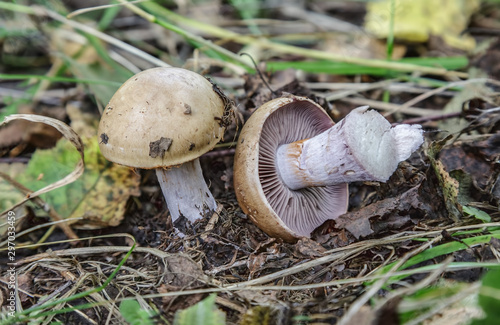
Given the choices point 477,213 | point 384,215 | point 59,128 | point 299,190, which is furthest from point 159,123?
point 477,213

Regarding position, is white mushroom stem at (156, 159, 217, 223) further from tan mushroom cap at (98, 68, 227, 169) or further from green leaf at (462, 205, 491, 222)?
green leaf at (462, 205, 491, 222)

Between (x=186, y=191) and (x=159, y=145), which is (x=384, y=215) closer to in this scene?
(x=186, y=191)

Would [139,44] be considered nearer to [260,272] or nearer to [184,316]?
[260,272]

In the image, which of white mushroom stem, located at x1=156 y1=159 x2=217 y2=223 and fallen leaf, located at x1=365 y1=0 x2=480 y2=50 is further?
fallen leaf, located at x1=365 y1=0 x2=480 y2=50

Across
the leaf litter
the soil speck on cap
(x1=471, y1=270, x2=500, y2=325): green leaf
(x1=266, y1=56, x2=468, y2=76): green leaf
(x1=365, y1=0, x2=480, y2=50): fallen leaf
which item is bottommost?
the leaf litter

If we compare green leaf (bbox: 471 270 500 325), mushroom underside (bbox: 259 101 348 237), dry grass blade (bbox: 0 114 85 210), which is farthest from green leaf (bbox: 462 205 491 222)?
dry grass blade (bbox: 0 114 85 210)

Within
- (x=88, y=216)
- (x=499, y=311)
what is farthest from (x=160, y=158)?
(x=499, y=311)
